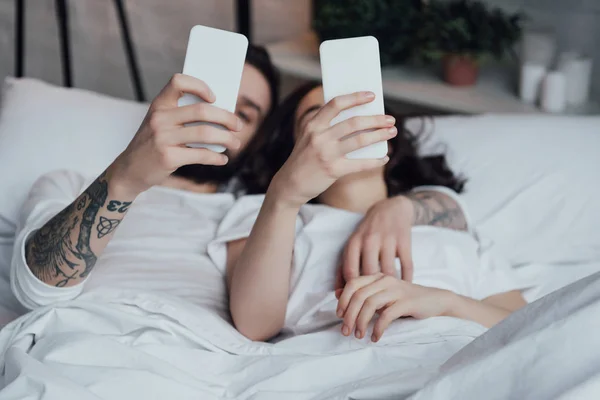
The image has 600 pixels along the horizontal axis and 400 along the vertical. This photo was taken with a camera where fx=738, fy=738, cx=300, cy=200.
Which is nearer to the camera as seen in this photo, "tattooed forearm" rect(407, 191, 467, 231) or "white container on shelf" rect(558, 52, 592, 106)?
"tattooed forearm" rect(407, 191, 467, 231)

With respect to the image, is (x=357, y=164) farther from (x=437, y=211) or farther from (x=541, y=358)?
(x=437, y=211)

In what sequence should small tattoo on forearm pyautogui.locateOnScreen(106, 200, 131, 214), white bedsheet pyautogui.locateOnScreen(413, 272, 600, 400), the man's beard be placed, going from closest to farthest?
1. white bedsheet pyautogui.locateOnScreen(413, 272, 600, 400)
2. small tattoo on forearm pyautogui.locateOnScreen(106, 200, 131, 214)
3. the man's beard

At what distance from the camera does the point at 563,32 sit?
2.07 metres

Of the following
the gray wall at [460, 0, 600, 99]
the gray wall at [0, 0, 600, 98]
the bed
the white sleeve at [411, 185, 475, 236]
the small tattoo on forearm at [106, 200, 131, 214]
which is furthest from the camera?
the gray wall at [0, 0, 600, 98]

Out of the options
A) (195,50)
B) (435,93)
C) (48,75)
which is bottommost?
(48,75)

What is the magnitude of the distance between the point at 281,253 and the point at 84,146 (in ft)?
2.26

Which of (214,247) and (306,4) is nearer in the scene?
(214,247)

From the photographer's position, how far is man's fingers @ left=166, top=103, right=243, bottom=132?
2.92 feet

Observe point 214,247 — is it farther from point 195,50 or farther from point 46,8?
point 46,8

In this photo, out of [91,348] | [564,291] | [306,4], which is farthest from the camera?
[306,4]

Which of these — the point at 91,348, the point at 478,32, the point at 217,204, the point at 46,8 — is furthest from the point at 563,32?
the point at 46,8

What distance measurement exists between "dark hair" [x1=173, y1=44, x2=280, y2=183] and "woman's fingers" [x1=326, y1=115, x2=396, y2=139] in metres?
0.60

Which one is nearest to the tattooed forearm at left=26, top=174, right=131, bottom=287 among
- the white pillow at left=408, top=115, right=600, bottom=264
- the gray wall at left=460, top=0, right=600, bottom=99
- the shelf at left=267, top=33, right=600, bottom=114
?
the white pillow at left=408, top=115, right=600, bottom=264

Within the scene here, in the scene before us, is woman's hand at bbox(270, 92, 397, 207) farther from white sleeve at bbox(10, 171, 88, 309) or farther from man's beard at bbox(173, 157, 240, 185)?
man's beard at bbox(173, 157, 240, 185)
